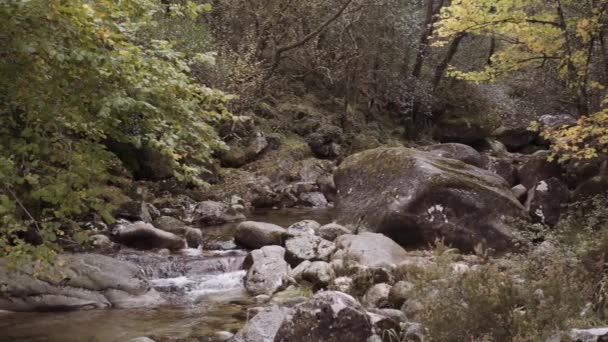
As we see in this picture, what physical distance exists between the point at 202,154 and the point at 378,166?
7447 mm

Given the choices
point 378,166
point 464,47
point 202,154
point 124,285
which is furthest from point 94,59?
point 464,47

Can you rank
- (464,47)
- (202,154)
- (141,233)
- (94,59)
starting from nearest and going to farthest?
(94,59) → (202,154) → (141,233) → (464,47)

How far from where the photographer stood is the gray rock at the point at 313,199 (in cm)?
1666

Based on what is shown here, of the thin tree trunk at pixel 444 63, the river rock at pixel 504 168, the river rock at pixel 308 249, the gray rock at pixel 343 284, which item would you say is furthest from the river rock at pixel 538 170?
the thin tree trunk at pixel 444 63

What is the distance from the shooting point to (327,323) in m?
5.30

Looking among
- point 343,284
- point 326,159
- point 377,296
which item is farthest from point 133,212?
point 326,159

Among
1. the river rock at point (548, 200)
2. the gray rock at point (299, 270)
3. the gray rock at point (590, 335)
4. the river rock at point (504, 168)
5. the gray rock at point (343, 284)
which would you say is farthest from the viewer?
the river rock at point (504, 168)

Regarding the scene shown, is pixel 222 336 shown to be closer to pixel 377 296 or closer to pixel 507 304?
pixel 377 296

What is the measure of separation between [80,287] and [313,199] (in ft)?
30.1

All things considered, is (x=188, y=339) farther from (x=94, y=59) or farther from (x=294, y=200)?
(x=294, y=200)

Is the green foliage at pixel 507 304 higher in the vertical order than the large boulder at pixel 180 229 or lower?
higher

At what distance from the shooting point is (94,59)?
397 centimetres

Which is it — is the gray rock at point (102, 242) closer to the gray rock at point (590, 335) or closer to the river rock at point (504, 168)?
the gray rock at point (590, 335)

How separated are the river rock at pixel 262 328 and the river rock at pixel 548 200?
7.09 m
